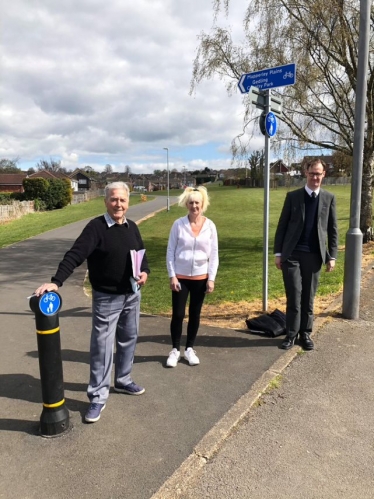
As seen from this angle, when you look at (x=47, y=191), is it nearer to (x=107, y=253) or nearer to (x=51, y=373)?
(x=107, y=253)

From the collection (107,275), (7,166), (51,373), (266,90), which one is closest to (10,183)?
(7,166)

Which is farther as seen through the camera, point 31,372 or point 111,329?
point 31,372

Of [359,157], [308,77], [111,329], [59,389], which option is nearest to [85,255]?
[111,329]

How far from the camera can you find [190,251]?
4.00 metres

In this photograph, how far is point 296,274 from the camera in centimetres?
446

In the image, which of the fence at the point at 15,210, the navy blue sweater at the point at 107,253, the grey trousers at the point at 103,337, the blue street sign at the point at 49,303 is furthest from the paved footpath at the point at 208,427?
the fence at the point at 15,210

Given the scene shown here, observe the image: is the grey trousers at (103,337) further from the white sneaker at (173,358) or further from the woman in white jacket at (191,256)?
the white sneaker at (173,358)

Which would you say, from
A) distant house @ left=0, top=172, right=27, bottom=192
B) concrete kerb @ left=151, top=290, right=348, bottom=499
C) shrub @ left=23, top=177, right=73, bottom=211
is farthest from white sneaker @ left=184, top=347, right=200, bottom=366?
distant house @ left=0, top=172, right=27, bottom=192

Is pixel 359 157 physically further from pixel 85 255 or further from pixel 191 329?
pixel 85 255

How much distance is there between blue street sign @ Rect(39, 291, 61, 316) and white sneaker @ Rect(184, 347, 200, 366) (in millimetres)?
1708

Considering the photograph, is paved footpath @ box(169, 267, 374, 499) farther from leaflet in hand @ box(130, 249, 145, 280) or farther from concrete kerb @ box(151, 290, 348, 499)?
leaflet in hand @ box(130, 249, 145, 280)

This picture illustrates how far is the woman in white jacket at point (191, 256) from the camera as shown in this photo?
4000 mm

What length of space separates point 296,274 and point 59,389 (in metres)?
2.69

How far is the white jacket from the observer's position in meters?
4.00
